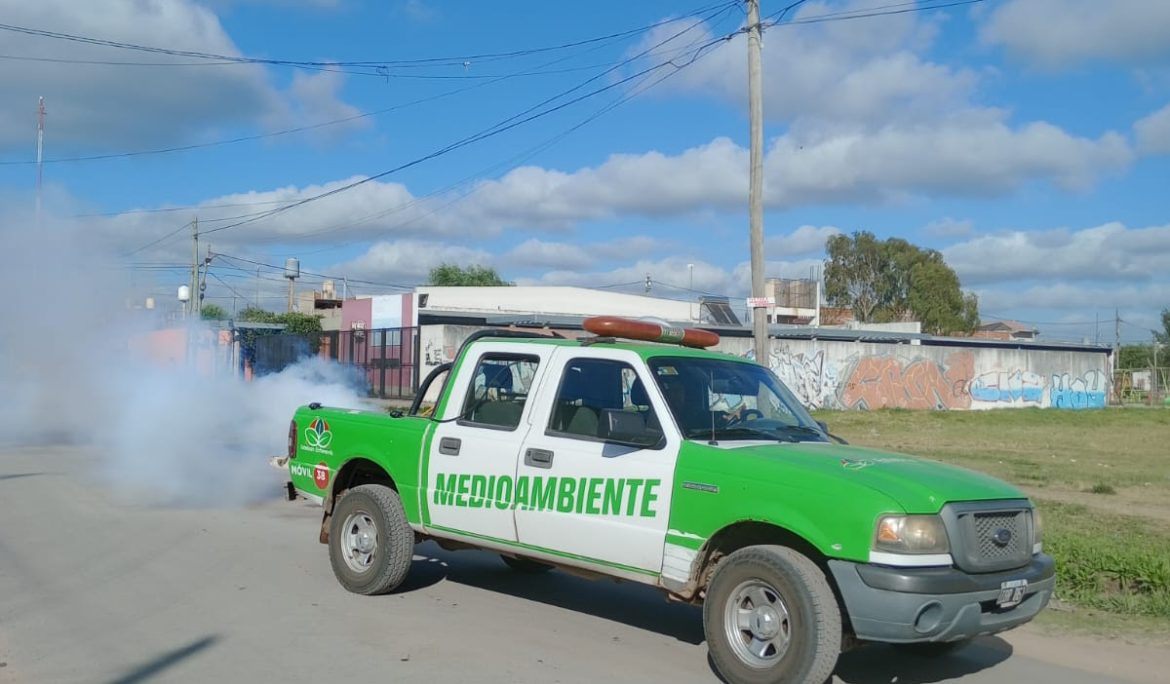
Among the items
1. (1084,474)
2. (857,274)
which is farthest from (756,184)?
(857,274)

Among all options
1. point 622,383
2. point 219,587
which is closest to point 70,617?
point 219,587

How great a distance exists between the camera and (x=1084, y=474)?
17750 millimetres

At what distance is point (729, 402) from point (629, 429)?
2.94 feet

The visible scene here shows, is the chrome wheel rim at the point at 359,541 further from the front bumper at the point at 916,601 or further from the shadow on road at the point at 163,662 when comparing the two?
the front bumper at the point at 916,601

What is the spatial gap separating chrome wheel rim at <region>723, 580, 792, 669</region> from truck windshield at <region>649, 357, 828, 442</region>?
1009 mm

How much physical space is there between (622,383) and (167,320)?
28338 millimetres

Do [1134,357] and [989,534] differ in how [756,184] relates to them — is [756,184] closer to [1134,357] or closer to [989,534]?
[989,534]

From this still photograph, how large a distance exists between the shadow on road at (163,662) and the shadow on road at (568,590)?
190 cm

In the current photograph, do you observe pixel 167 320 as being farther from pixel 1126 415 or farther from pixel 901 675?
pixel 1126 415

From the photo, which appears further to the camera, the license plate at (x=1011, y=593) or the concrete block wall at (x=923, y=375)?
the concrete block wall at (x=923, y=375)

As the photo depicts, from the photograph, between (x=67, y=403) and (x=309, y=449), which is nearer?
(x=309, y=449)

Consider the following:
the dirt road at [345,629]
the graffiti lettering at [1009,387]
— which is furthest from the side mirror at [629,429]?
the graffiti lettering at [1009,387]

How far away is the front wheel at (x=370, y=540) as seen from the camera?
7.75m

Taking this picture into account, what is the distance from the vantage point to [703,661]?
6.43 m
